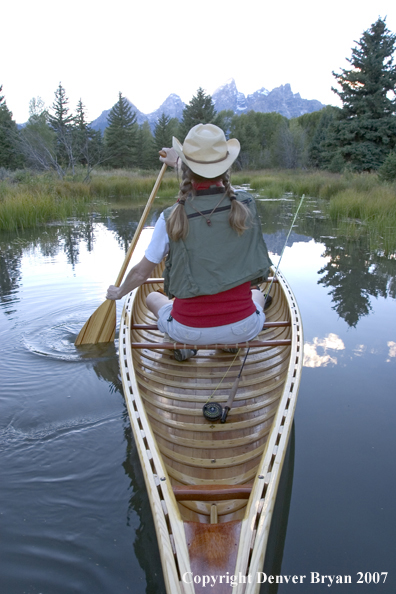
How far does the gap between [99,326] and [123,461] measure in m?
1.89

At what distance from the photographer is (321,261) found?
24.2 feet


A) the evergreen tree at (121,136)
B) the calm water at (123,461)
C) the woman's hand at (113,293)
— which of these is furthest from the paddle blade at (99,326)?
the evergreen tree at (121,136)

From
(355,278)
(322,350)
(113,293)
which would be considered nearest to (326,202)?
(355,278)

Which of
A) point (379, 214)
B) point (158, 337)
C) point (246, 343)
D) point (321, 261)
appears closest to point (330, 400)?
point (246, 343)

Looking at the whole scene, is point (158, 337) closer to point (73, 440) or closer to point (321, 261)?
point (73, 440)

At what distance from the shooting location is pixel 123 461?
2.54 meters

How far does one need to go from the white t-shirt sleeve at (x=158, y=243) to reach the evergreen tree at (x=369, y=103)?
2108 centimetres

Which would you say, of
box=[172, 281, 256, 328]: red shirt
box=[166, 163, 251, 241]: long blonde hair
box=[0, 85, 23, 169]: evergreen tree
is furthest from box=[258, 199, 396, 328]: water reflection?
box=[0, 85, 23, 169]: evergreen tree

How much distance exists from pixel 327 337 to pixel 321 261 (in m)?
3.30

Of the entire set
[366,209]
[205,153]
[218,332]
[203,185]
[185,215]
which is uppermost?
[205,153]

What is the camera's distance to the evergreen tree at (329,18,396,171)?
21.0 meters

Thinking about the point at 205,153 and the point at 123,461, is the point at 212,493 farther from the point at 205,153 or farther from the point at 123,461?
the point at 205,153

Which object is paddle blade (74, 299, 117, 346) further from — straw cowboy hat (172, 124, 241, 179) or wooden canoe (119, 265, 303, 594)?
straw cowboy hat (172, 124, 241, 179)

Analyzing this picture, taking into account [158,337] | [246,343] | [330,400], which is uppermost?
[246,343]
